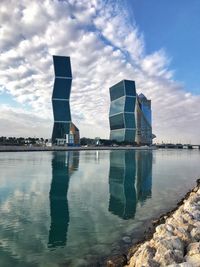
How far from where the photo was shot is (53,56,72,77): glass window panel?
161375mm

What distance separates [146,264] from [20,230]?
22.9ft

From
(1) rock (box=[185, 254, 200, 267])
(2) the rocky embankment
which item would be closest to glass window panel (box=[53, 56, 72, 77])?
(2) the rocky embankment

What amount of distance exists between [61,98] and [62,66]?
61.2 ft

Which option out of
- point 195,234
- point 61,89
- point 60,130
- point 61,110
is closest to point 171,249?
point 195,234

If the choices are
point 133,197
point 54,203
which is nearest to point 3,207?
point 54,203

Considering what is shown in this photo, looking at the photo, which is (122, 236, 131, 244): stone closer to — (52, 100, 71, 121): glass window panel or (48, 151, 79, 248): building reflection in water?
(48, 151, 79, 248): building reflection in water

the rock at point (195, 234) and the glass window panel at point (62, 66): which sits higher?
the glass window panel at point (62, 66)

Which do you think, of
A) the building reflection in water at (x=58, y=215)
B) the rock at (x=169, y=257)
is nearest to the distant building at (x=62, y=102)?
the building reflection in water at (x=58, y=215)

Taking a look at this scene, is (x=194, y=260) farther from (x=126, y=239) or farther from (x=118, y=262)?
(x=126, y=239)

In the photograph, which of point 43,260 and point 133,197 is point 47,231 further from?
point 133,197

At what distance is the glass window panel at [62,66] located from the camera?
161m

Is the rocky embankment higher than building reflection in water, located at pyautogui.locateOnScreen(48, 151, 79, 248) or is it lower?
higher

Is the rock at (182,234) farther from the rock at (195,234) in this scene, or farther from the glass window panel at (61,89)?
the glass window panel at (61,89)

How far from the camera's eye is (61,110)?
16075 cm
